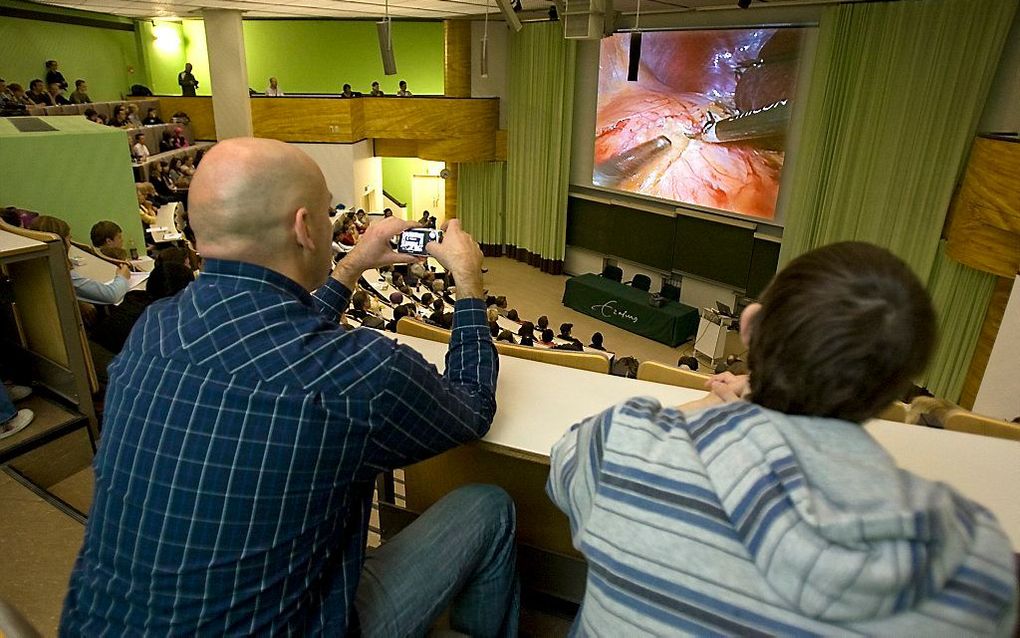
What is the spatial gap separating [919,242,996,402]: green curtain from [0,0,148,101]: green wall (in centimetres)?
1398

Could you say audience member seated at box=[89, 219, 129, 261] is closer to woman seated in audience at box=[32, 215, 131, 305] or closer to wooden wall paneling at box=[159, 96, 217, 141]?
woman seated in audience at box=[32, 215, 131, 305]

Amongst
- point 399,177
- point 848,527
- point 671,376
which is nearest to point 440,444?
point 848,527

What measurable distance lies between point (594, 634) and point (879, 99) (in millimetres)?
7963

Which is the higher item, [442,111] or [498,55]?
[498,55]

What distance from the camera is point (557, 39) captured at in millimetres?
10445

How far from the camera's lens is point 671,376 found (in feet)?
6.61

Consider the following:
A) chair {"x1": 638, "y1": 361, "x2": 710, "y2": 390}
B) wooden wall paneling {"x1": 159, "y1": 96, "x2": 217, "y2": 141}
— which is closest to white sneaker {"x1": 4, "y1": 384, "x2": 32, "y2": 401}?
chair {"x1": 638, "y1": 361, "x2": 710, "y2": 390}

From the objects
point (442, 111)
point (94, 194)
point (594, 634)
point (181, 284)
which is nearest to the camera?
point (594, 634)

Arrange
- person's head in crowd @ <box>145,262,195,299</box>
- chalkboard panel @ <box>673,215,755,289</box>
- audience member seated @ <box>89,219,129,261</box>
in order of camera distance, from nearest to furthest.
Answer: person's head in crowd @ <box>145,262,195,299</box>
audience member seated @ <box>89,219,129,261</box>
chalkboard panel @ <box>673,215,755,289</box>

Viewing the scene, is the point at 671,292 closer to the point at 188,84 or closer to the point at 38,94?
the point at 188,84

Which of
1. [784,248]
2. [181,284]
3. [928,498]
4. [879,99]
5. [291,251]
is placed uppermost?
[879,99]

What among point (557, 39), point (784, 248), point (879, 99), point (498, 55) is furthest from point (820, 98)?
point (498, 55)

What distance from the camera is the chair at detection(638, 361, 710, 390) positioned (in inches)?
76.7

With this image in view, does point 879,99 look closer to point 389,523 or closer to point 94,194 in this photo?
point 389,523
